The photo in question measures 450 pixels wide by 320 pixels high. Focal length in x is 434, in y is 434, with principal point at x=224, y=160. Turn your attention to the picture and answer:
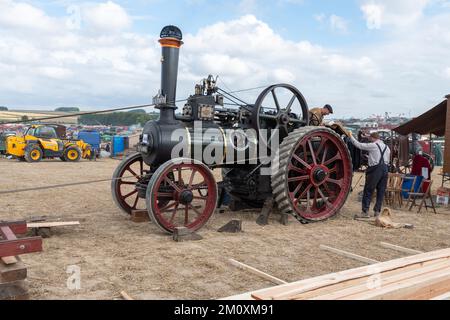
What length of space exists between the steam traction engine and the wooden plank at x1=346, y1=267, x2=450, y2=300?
2886 millimetres

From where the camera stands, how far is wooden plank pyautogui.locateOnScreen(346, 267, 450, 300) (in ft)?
9.85

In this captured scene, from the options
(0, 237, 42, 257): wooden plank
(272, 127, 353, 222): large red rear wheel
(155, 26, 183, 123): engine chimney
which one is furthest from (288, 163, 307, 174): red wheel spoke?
(0, 237, 42, 257): wooden plank

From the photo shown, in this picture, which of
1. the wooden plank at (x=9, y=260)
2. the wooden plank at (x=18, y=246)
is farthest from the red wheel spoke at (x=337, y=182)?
the wooden plank at (x=9, y=260)

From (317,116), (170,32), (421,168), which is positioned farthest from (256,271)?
(421,168)

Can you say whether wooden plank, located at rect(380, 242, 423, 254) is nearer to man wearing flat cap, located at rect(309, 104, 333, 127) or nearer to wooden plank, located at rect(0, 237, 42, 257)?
man wearing flat cap, located at rect(309, 104, 333, 127)

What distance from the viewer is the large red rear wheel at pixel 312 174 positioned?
247 inches

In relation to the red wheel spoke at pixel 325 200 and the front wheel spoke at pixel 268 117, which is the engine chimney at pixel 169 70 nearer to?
the front wheel spoke at pixel 268 117

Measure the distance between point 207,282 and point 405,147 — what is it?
9631 mm

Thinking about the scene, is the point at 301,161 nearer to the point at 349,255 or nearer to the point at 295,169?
the point at 295,169

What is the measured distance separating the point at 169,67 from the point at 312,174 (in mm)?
2683

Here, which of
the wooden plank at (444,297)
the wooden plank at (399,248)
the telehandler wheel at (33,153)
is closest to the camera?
the wooden plank at (444,297)

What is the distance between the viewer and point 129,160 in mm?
6496

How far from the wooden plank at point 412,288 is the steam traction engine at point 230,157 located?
9.47 feet

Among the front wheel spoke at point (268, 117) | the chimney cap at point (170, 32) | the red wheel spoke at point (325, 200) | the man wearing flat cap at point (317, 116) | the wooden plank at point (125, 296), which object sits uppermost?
the chimney cap at point (170, 32)
